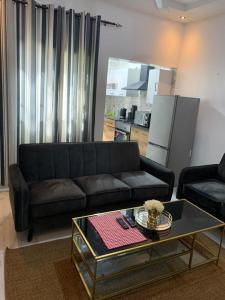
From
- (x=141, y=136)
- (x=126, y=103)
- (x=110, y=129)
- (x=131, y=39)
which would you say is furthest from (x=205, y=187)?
(x=126, y=103)

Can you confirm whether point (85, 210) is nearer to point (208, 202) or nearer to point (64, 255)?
point (64, 255)

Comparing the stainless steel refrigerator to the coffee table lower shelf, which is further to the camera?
the stainless steel refrigerator

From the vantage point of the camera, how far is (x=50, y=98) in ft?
10.9

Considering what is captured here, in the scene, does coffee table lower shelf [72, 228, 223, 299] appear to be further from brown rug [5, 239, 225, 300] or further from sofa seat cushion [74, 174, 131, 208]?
sofa seat cushion [74, 174, 131, 208]

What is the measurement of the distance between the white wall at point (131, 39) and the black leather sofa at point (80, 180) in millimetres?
889

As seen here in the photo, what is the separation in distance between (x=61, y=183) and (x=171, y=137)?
1.95 metres

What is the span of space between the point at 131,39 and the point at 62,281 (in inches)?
135

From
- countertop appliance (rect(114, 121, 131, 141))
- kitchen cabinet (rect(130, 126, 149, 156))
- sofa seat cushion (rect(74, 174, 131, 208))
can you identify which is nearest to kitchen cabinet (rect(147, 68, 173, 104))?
kitchen cabinet (rect(130, 126, 149, 156))

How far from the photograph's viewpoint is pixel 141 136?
189 inches

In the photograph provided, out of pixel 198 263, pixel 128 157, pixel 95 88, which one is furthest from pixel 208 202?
pixel 95 88

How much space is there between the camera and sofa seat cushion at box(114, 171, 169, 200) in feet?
9.08

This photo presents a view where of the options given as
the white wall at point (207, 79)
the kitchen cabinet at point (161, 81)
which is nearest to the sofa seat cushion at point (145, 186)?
the white wall at point (207, 79)

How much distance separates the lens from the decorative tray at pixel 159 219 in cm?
200

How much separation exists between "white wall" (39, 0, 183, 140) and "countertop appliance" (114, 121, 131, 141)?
1.46 meters
